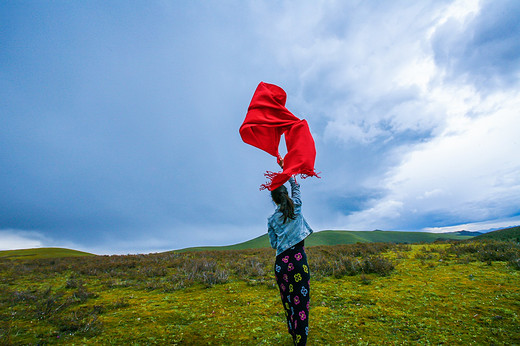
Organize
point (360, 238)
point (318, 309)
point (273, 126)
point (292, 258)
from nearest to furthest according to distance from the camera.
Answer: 1. point (292, 258)
2. point (273, 126)
3. point (318, 309)
4. point (360, 238)

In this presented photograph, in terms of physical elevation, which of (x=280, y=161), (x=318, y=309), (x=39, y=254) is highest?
(x=280, y=161)

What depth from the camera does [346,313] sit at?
5273mm

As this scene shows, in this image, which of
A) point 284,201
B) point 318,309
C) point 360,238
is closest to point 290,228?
point 284,201

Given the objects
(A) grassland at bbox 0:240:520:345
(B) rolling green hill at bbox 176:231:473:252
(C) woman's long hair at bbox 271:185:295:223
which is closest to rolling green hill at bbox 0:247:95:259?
(B) rolling green hill at bbox 176:231:473:252

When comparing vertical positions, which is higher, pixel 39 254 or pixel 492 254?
pixel 39 254

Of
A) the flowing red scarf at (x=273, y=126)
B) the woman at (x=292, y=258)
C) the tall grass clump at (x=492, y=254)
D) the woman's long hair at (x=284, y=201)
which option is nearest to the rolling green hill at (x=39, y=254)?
the flowing red scarf at (x=273, y=126)

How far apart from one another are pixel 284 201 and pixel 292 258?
3.36 ft

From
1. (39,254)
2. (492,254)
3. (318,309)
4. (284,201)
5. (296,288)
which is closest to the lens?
(296,288)

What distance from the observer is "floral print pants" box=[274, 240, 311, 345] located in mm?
3674

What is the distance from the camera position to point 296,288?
3.78m

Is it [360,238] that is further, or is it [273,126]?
[360,238]

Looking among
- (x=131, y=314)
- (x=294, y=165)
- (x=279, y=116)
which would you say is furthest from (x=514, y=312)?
(x=131, y=314)

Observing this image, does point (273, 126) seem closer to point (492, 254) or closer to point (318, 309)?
point (318, 309)

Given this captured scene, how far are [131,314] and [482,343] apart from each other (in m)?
7.69
